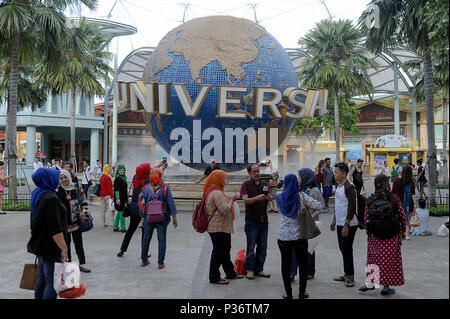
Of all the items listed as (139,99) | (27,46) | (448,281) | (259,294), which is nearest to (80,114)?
(27,46)

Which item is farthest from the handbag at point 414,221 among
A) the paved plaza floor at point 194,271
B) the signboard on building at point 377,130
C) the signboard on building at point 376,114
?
the signboard on building at point 376,114

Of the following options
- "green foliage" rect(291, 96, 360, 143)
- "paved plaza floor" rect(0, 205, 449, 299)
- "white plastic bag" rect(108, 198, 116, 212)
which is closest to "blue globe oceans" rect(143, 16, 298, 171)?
"white plastic bag" rect(108, 198, 116, 212)

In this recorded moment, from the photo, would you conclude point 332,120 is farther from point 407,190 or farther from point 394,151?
point 407,190

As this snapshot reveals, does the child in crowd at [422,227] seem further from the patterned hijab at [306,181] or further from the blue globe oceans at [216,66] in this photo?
the blue globe oceans at [216,66]

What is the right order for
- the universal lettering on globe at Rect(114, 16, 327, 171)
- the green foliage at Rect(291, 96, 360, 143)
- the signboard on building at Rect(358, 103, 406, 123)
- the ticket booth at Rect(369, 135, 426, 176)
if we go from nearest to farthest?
the universal lettering on globe at Rect(114, 16, 327, 171), the ticket booth at Rect(369, 135, 426, 176), the green foliage at Rect(291, 96, 360, 143), the signboard on building at Rect(358, 103, 406, 123)

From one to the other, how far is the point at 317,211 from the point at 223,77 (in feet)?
25.5

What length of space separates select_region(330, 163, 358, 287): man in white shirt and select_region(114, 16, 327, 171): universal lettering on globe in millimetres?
6702

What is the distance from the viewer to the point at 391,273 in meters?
4.47

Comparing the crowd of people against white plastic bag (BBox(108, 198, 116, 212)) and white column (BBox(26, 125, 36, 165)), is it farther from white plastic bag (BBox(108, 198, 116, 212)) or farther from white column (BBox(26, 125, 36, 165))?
white column (BBox(26, 125, 36, 165))

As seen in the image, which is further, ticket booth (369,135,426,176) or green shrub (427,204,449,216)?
ticket booth (369,135,426,176)

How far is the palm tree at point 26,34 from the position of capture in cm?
1119

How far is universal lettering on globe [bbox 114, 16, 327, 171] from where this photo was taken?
453 inches

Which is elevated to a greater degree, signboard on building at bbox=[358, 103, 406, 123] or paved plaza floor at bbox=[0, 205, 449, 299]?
signboard on building at bbox=[358, 103, 406, 123]

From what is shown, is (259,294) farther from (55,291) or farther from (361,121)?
(361,121)
